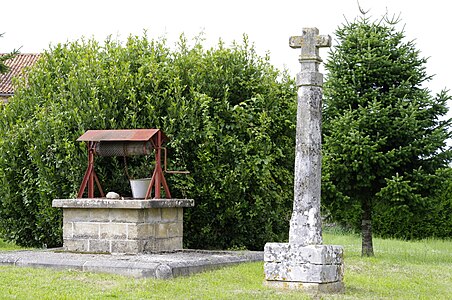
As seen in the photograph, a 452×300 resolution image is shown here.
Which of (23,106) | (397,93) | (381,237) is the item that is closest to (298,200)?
(397,93)

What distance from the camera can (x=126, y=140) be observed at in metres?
13.2

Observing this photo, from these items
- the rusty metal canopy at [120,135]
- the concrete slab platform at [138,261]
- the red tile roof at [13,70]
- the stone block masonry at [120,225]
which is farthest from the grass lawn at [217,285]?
the red tile roof at [13,70]

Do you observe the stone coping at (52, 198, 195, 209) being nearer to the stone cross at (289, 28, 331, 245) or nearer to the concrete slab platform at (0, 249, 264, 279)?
the concrete slab platform at (0, 249, 264, 279)

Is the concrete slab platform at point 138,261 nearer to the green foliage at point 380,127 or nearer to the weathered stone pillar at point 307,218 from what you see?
the weathered stone pillar at point 307,218

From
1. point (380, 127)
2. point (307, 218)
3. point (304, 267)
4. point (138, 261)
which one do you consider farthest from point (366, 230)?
point (304, 267)

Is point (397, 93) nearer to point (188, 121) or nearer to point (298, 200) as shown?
point (188, 121)

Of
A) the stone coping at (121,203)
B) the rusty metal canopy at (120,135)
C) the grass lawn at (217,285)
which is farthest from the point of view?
the rusty metal canopy at (120,135)

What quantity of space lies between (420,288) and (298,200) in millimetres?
2651

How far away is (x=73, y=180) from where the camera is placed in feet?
49.1

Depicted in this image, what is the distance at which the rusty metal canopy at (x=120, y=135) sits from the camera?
1307 centimetres

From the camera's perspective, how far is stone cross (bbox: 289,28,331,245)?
9656mm

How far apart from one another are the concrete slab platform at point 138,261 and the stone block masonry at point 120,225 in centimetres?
24

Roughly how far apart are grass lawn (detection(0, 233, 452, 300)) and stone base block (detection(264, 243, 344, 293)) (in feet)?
0.55

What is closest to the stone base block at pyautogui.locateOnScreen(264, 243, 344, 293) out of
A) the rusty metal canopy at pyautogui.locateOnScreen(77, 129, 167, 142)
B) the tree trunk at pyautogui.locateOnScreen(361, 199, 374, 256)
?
the rusty metal canopy at pyautogui.locateOnScreen(77, 129, 167, 142)
